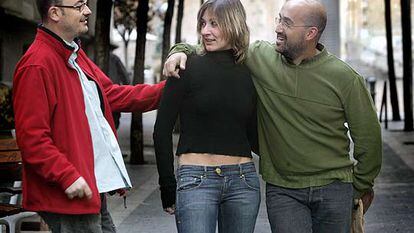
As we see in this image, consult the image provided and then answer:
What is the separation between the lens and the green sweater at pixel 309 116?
421 cm

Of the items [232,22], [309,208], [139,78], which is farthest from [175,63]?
[139,78]

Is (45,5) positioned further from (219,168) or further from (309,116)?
(309,116)

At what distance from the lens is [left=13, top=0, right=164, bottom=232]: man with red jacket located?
3.71m

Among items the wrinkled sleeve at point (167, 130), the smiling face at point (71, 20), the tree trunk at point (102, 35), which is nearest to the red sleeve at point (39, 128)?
the smiling face at point (71, 20)

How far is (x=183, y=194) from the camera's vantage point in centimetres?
408

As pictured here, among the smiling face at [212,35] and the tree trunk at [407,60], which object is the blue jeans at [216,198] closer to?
the smiling face at [212,35]

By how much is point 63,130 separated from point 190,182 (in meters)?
0.64

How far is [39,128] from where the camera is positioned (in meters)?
3.71

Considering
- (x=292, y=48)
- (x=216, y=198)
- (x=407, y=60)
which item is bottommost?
(x=407, y=60)

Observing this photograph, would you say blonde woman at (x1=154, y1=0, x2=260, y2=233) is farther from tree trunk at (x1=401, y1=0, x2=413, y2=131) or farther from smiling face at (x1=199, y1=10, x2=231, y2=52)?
tree trunk at (x1=401, y1=0, x2=413, y2=131)

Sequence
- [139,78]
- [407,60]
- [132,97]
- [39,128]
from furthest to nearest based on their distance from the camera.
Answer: [407,60]
[139,78]
[132,97]
[39,128]

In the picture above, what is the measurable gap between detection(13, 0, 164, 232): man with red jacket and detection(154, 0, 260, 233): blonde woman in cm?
26

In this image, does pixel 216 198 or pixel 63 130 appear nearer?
pixel 63 130

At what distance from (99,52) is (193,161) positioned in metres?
9.44
